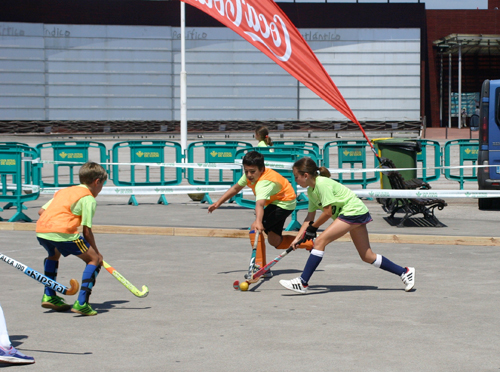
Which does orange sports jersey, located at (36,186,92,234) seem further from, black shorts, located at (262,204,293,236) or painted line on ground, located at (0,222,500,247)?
painted line on ground, located at (0,222,500,247)

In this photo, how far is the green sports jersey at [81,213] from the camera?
6.02m

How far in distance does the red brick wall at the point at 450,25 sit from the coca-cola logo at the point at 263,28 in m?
45.2

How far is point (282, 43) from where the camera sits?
9.17 m

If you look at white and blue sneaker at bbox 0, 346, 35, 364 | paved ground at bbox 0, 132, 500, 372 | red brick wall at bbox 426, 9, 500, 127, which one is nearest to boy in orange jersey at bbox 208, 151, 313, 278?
paved ground at bbox 0, 132, 500, 372

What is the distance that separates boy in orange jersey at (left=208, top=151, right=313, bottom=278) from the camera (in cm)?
750

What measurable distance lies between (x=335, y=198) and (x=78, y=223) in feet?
7.64

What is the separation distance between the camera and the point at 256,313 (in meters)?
6.30

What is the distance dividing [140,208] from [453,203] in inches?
246

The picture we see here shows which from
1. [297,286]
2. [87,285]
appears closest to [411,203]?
[297,286]

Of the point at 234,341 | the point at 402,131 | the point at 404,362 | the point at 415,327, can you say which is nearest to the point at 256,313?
the point at 234,341

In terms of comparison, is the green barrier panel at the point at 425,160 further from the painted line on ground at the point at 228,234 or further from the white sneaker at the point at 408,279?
the white sneaker at the point at 408,279

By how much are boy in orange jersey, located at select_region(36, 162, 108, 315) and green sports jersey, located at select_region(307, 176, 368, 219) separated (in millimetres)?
1983

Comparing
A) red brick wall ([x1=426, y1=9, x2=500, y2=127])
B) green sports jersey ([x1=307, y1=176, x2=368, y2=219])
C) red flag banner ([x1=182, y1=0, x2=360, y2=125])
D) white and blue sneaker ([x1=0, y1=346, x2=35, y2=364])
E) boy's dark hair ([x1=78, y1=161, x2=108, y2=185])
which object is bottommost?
white and blue sneaker ([x1=0, y1=346, x2=35, y2=364])

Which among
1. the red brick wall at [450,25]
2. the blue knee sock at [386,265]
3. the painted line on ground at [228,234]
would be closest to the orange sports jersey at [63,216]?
the blue knee sock at [386,265]
